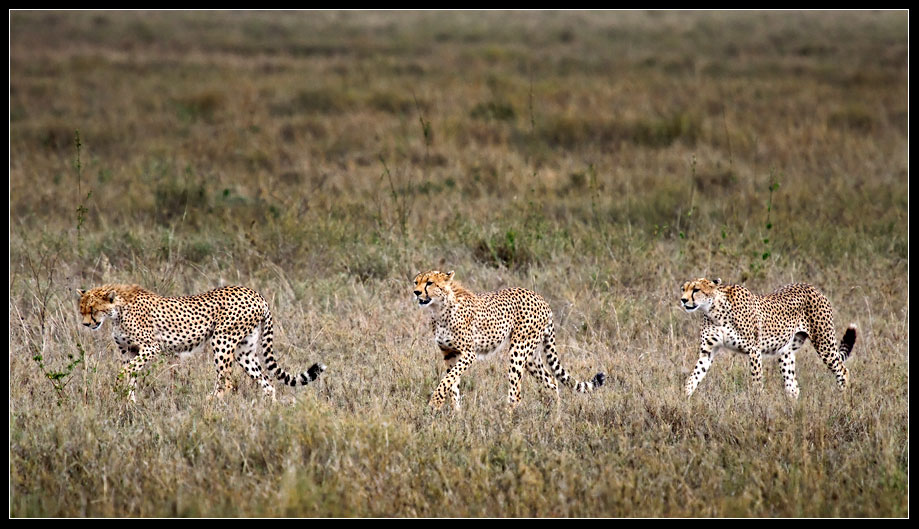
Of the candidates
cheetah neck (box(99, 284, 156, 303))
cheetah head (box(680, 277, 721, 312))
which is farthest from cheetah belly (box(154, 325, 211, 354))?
cheetah head (box(680, 277, 721, 312))

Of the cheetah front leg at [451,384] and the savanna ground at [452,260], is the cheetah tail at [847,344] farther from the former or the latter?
the cheetah front leg at [451,384]

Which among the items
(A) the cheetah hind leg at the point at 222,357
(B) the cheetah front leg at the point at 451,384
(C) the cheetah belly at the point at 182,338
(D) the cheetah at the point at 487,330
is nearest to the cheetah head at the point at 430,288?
(D) the cheetah at the point at 487,330

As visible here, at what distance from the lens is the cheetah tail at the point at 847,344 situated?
20.2ft

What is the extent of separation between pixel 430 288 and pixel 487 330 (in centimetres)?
43

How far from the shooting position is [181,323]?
5641 mm

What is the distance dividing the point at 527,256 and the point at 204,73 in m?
11.0

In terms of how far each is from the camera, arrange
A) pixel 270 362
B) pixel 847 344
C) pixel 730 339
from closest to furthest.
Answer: pixel 730 339
pixel 270 362
pixel 847 344

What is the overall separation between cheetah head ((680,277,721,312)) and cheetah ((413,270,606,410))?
0.61 metres

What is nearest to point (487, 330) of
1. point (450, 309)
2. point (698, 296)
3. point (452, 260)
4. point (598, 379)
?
point (450, 309)

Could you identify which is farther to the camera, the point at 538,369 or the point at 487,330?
the point at 538,369

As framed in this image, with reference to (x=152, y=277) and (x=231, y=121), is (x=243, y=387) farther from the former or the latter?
(x=231, y=121)

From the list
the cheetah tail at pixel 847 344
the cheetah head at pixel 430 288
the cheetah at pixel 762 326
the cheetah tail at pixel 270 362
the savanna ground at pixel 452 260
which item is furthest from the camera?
the cheetah tail at pixel 847 344

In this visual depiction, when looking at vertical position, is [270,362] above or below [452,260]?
below

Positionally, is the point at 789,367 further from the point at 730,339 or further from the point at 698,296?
the point at 698,296
